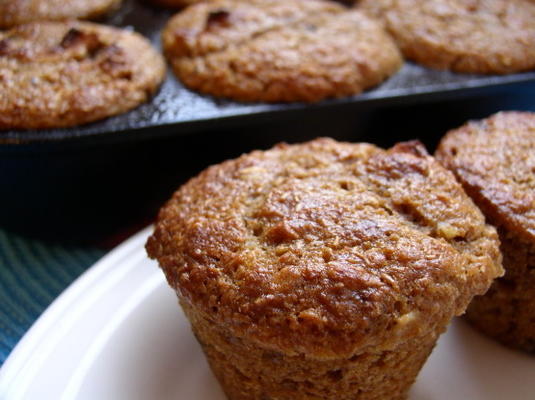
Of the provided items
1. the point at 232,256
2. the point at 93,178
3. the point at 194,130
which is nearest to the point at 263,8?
the point at 194,130

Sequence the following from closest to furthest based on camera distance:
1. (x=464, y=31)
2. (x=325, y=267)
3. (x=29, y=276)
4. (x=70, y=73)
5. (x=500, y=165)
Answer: (x=325, y=267)
(x=500, y=165)
(x=29, y=276)
(x=70, y=73)
(x=464, y=31)

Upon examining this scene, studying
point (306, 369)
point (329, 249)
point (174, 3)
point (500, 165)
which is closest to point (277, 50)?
point (174, 3)

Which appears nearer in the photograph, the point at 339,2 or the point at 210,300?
the point at 210,300

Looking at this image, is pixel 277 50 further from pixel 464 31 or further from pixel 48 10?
pixel 48 10

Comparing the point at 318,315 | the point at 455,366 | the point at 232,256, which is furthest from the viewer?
the point at 455,366

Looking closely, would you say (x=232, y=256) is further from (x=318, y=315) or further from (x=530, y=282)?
(x=530, y=282)
